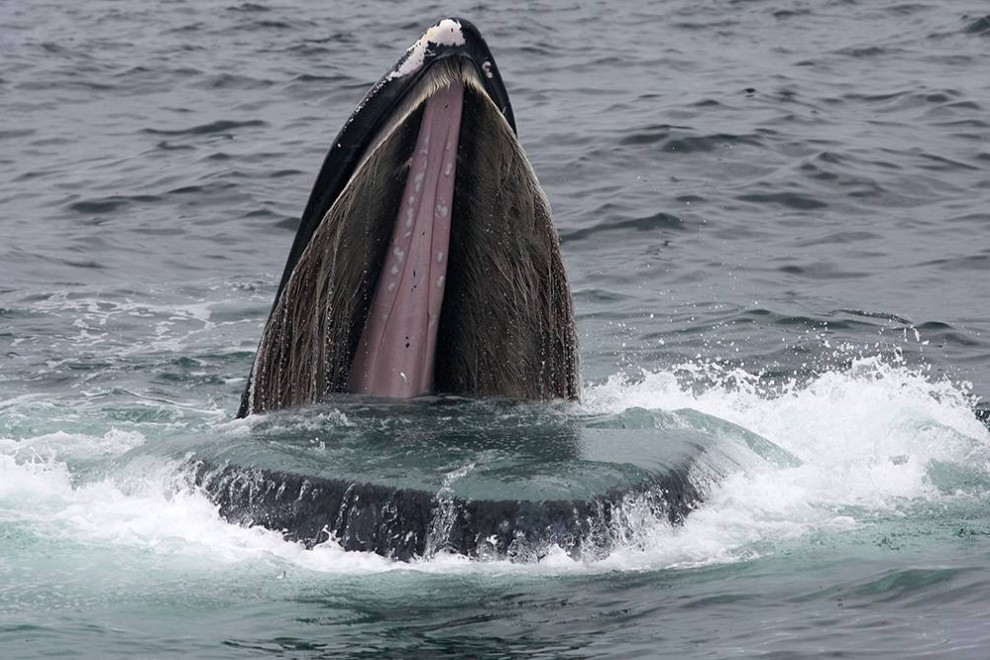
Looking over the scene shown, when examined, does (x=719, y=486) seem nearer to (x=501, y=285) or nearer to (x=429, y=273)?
(x=501, y=285)

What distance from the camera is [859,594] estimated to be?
6453 mm

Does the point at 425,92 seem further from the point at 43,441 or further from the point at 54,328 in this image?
the point at 54,328

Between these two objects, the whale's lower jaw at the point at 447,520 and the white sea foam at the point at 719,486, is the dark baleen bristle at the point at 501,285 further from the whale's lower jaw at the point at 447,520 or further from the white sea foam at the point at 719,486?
the whale's lower jaw at the point at 447,520

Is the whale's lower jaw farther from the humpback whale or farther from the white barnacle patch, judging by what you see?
the white barnacle patch

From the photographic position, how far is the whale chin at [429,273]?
25.3ft

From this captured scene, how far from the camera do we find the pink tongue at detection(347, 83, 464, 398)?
7773 mm

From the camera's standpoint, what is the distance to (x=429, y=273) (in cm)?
809

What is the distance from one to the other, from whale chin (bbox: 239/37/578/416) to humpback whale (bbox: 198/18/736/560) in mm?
A: 10

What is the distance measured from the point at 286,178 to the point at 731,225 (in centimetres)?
541

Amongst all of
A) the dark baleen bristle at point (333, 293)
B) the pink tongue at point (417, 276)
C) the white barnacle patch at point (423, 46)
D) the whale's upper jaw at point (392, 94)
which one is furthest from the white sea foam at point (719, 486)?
the white barnacle patch at point (423, 46)

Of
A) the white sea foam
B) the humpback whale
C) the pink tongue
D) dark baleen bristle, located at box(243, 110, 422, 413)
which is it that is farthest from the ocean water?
the pink tongue

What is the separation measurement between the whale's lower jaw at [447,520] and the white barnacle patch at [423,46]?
2.00 metres

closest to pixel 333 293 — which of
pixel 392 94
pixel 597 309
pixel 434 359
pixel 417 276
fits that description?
pixel 417 276

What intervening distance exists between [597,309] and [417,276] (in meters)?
5.67
